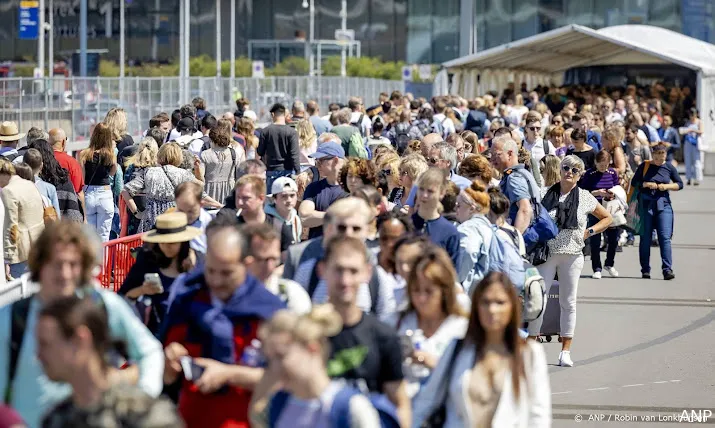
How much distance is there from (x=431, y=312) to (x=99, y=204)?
29.2ft

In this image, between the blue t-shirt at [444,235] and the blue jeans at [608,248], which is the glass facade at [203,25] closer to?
the blue jeans at [608,248]

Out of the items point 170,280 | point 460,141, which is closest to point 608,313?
point 460,141

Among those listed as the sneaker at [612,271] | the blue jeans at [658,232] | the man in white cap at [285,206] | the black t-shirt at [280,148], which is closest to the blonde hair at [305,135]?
the black t-shirt at [280,148]

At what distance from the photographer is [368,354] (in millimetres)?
5504

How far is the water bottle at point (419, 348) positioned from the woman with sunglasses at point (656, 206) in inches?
439

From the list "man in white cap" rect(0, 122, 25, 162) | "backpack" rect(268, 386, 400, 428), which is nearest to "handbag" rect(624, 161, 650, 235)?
"man in white cap" rect(0, 122, 25, 162)

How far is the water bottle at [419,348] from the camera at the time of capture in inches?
242

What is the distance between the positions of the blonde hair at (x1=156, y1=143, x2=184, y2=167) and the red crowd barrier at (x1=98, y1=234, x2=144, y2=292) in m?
→ 1.45

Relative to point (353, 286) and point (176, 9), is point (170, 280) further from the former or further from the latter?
point (176, 9)

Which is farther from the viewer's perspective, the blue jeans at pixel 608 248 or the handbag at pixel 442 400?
the blue jeans at pixel 608 248

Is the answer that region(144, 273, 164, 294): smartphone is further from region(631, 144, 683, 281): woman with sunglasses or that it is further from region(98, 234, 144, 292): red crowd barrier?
region(631, 144, 683, 281): woman with sunglasses

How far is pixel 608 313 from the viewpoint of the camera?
47.4 ft

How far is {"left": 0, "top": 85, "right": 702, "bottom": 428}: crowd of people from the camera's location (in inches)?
184

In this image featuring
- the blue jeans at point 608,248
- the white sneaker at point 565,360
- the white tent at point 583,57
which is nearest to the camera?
the white sneaker at point 565,360
